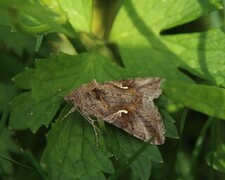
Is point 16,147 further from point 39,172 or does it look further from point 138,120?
point 138,120

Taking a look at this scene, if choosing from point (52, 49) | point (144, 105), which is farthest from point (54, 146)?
point (52, 49)

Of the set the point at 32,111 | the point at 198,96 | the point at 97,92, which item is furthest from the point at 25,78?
the point at 198,96

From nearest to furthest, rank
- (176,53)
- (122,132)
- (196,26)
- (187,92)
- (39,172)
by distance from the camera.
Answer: (187,92), (39,172), (122,132), (176,53), (196,26)

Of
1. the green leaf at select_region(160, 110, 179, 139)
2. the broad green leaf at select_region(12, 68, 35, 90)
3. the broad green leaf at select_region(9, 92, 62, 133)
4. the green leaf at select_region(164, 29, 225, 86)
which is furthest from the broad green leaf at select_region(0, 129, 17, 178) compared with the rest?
the green leaf at select_region(164, 29, 225, 86)

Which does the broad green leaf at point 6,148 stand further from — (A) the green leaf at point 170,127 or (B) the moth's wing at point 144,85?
(A) the green leaf at point 170,127

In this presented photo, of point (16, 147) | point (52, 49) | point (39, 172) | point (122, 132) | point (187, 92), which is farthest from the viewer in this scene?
point (52, 49)

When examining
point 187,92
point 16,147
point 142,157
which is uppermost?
point 187,92

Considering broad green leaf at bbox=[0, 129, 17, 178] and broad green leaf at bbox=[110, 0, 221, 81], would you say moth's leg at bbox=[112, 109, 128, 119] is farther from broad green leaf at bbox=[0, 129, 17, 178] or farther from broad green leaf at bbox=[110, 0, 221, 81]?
broad green leaf at bbox=[0, 129, 17, 178]
